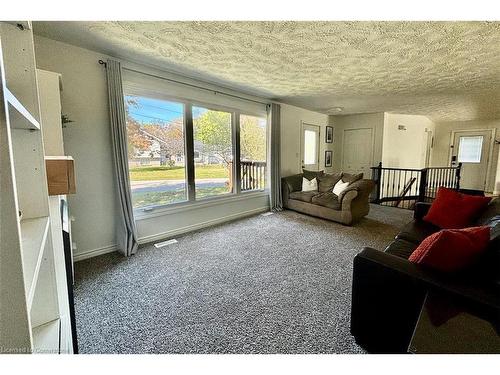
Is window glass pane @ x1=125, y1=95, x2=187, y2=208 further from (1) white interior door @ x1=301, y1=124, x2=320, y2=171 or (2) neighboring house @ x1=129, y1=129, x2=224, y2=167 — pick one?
(1) white interior door @ x1=301, y1=124, x2=320, y2=171

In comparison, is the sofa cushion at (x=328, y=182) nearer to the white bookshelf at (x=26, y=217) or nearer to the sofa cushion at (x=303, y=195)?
the sofa cushion at (x=303, y=195)

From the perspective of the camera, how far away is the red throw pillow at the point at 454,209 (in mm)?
2180

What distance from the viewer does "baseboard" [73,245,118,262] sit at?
2469 mm

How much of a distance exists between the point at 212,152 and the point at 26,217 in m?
2.91

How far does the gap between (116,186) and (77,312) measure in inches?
54.4

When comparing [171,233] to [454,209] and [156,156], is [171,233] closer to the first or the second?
[156,156]

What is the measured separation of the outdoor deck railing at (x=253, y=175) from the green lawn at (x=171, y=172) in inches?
16.7

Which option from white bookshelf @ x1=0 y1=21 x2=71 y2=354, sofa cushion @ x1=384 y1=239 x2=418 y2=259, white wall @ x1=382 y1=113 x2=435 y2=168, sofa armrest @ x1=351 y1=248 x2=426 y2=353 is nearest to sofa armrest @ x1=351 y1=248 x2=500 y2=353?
sofa armrest @ x1=351 y1=248 x2=426 y2=353

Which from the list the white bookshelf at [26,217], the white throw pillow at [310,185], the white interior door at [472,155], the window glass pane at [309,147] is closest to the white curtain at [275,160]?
the white throw pillow at [310,185]

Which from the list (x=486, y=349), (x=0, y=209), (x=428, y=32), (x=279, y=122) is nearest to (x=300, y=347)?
(x=486, y=349)

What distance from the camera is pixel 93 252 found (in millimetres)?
2584

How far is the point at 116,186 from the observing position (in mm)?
2631

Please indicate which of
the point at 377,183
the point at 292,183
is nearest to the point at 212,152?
the point at 292,183
